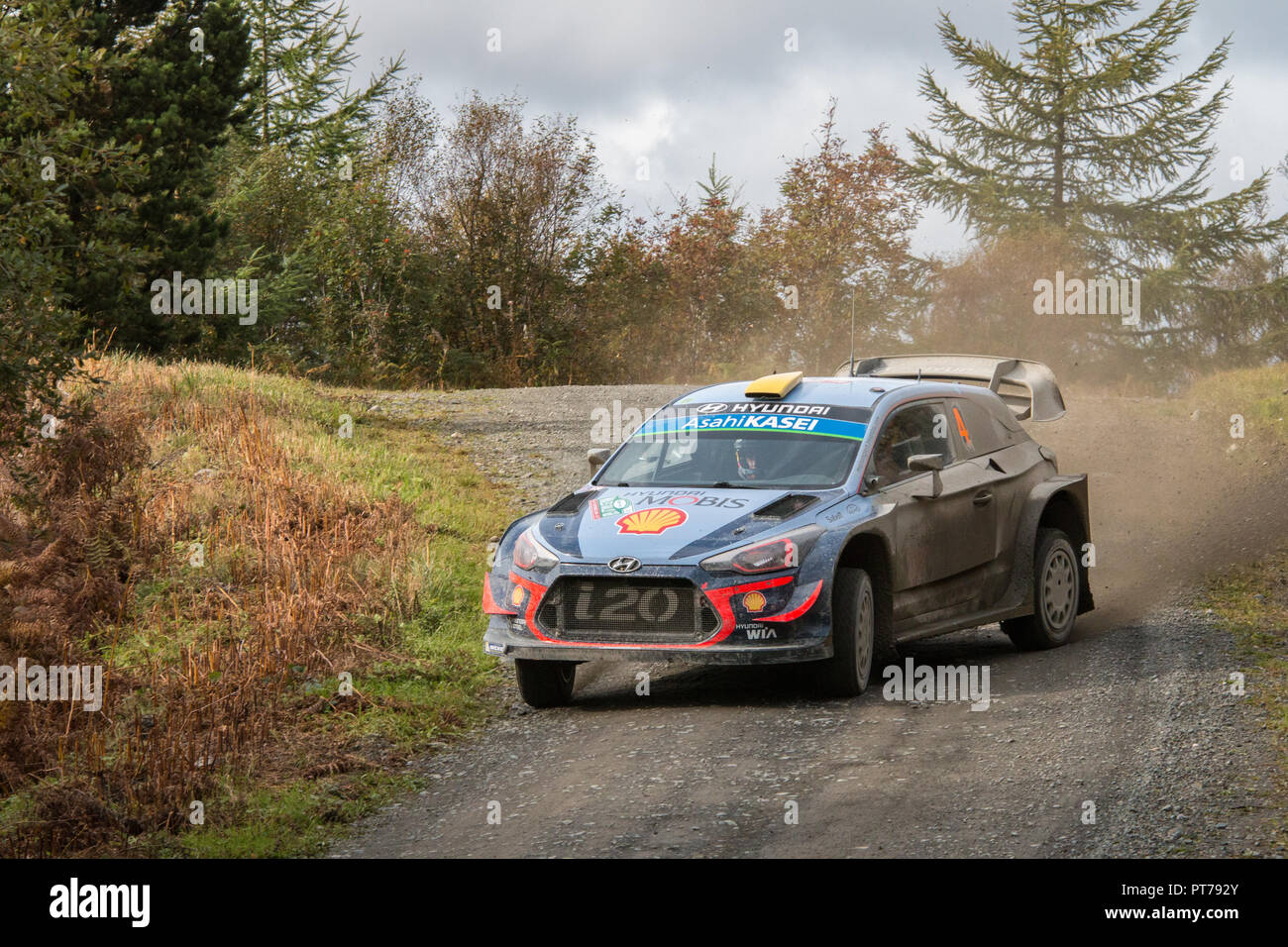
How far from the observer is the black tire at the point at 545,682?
8859mm

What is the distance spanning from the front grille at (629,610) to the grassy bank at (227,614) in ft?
3.54

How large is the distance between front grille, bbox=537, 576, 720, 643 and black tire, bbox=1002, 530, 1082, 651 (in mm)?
3065

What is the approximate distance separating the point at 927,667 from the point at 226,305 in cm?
2262

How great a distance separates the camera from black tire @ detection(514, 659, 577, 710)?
8859 mm

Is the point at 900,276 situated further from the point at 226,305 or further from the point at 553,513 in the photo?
the point at 553,513

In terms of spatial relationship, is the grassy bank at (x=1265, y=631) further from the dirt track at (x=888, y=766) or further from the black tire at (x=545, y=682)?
the black tire at (x=545, y=682)

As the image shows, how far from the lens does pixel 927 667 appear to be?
372 inches

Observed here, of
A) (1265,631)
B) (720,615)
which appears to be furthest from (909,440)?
(1265,631)

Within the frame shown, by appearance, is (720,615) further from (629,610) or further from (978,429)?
(978,429)

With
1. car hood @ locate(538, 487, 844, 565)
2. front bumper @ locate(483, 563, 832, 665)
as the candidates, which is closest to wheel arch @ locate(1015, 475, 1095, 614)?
car hood @ locate(538, 487, 844, 565)

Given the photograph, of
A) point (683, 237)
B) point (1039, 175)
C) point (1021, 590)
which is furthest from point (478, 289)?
point (1021, 590)

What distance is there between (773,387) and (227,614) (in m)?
4.79

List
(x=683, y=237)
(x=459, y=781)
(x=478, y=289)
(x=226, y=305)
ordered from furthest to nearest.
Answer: (x=683, y=237)
(x=478, y=289)
(x=226, y=305)
(x=459, y=781)

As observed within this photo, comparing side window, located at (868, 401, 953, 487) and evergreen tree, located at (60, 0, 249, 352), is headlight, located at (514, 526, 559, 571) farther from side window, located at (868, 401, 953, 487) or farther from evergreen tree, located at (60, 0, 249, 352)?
evergreen tree, located at (60, 0, 249, 352)
